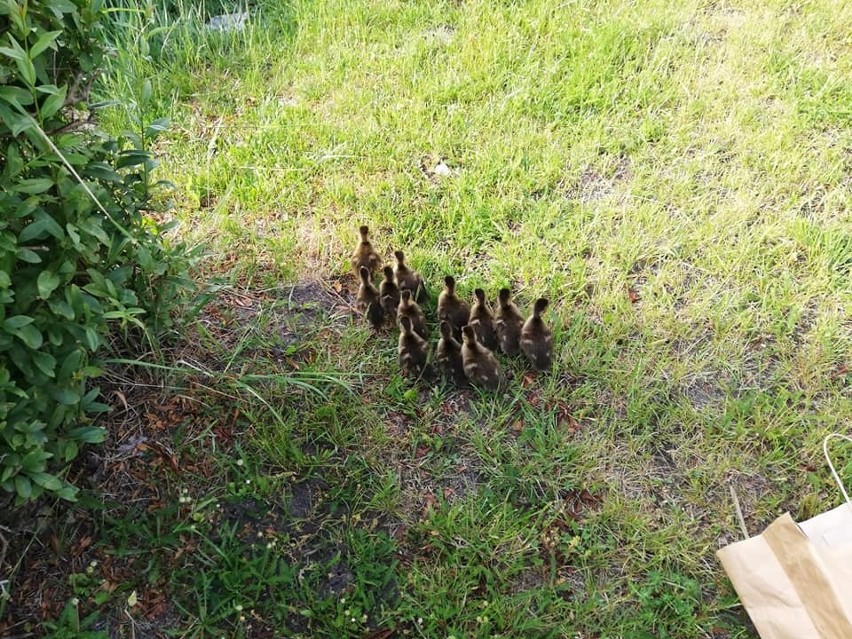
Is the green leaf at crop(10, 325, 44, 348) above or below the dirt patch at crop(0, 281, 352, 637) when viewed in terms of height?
above

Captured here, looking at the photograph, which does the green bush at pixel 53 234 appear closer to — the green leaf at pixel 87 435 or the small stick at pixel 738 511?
the green leaf at pixel 87 435

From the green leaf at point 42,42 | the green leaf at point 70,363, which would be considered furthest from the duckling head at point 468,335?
the green leaf at point 42,42

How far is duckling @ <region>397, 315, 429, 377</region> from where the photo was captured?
3035 mm

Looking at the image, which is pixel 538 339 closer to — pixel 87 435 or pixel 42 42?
pixel 87 435

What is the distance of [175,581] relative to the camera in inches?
98.3

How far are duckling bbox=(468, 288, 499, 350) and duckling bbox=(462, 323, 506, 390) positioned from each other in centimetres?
10

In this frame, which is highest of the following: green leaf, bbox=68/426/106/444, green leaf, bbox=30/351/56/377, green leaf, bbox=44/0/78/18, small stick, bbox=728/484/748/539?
green leaf, bbox=44/0/78/18

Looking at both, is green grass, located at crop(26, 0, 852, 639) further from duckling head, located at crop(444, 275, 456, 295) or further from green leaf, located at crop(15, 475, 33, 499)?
green leaf, located at crop(15, 475, 33, 499)

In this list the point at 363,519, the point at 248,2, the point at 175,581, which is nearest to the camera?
the point at 175,581

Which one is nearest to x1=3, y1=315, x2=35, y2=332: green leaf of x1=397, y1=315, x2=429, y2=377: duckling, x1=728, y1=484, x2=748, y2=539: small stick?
x1=397, y1=315, x2=429, y2=377: duckling

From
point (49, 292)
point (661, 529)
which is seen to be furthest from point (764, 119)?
point (49, 292)

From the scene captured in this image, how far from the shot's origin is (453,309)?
10.6ft

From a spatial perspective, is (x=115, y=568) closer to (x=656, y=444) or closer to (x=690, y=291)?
(x=656, y=444)

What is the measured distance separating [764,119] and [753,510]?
2.67 m
